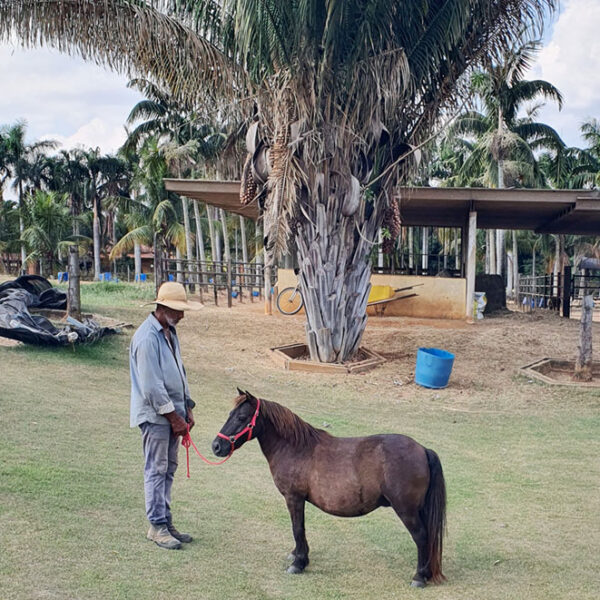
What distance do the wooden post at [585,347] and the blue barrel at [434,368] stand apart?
7.14 feet

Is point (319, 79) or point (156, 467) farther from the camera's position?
point (319, 79)

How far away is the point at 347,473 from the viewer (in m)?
3.71

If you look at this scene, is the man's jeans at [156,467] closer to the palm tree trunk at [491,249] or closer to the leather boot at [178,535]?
the leather boot at [178,535]

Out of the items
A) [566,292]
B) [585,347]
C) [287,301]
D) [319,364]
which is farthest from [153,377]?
[566,292]

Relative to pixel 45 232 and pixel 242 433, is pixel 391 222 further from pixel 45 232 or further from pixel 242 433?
pixel 45 232

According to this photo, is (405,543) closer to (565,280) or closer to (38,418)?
(38,418)

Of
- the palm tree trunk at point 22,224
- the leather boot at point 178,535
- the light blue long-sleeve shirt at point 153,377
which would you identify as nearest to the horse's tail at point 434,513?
the leather boot at point 178,535

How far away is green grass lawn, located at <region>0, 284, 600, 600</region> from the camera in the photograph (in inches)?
139

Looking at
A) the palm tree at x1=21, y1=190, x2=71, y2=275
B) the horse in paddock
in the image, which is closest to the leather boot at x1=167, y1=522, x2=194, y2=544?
the horse in paddock

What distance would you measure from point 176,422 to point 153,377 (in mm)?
324

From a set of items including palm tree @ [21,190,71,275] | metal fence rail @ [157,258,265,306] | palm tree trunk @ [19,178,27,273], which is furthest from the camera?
palm tree trunk @ [19,178,27,273]

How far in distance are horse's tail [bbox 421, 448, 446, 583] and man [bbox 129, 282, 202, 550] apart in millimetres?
1542

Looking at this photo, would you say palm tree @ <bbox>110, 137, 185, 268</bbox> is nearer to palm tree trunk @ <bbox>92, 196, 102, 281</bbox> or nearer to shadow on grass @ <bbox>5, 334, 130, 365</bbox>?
palm tree trunk @ <bbox>92, 196, 102, 281</bbox>

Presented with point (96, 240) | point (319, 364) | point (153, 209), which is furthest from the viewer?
point (96, 240)
